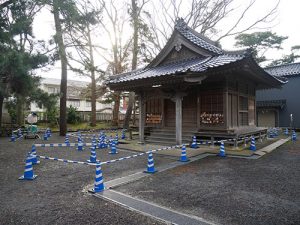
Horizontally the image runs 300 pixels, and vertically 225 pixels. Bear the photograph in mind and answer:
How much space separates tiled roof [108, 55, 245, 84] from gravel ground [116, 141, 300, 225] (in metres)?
4.23

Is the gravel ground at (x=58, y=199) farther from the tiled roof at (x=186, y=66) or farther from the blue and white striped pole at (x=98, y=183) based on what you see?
the tiled roof at (x=186, y=66)

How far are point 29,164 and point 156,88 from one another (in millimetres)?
7906

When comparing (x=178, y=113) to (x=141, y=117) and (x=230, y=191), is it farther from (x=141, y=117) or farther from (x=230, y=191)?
(x=230, y=191)

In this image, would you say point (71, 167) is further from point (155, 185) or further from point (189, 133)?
point (189, 133)

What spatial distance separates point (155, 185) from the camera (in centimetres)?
597

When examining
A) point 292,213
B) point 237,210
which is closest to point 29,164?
point 237,210

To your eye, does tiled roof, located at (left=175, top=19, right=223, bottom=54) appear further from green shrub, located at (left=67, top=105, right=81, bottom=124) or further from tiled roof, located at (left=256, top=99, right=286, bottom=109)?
green shrub, located at (left=67, top=105, right=81, bottom=124)

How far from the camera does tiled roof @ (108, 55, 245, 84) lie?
9750 mm

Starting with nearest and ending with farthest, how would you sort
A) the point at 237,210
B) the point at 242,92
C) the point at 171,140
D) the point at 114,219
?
1. the point at 114,219
2. the point at 237,210
3. the point at 171,140
4. the point at 242,92

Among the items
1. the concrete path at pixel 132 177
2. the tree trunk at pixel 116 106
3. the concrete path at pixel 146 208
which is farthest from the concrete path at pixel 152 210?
the tree trunk at pixel 116 106

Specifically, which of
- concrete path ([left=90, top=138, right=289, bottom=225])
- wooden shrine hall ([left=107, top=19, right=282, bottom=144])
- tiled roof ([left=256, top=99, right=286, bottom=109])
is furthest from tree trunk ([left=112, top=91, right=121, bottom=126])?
concrete path ([left=90, top=138, right=289, bottom=225])

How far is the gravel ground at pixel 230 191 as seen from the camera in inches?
165

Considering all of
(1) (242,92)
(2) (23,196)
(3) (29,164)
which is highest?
(1) (242,92)

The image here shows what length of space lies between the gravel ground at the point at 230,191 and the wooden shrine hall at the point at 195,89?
3.92m
